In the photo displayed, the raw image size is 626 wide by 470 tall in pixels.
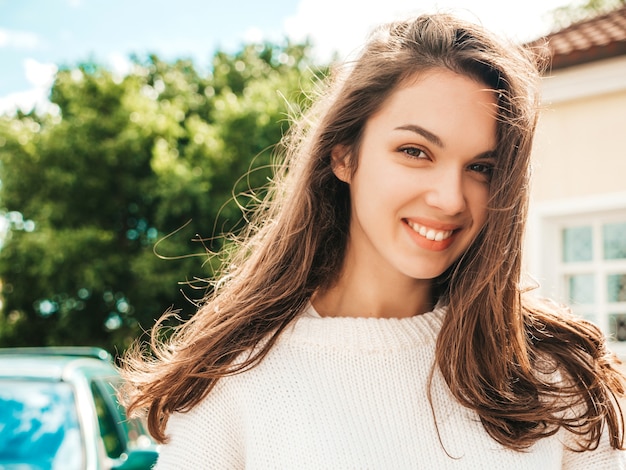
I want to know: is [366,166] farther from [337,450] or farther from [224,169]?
[224,169]

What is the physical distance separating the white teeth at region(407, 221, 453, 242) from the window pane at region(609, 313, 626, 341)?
17.7 ft

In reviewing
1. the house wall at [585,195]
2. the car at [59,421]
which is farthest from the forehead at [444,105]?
the house wall at [585,195]

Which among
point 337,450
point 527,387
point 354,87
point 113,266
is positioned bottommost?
point 337,450

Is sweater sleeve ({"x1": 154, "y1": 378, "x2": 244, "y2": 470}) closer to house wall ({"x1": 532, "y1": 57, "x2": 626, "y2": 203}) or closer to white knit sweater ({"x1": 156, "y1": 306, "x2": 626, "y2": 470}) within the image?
white knit sweater ({"x1": 156, "y1": 306, "x2": 626, "y2": 470})

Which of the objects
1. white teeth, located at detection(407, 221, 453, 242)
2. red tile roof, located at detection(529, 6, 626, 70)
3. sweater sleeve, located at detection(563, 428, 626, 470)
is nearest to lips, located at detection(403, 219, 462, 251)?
white teeth, located at detection(407, 221, 453, 242)

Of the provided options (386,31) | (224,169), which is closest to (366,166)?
(386,31)

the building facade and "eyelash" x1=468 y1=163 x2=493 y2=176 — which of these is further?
the building facade

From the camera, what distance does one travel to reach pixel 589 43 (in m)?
6.77

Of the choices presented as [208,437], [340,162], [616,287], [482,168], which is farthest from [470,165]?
[616,287]

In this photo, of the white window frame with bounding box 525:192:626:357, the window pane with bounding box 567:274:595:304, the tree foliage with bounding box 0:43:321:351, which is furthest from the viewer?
the tree foliage with bounding box 0:43:321:351

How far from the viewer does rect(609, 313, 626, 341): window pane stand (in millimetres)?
6887

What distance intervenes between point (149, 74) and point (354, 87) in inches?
854

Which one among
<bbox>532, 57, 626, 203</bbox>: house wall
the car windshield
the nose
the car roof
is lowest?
the car windshield

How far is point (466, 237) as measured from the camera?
209 cm
